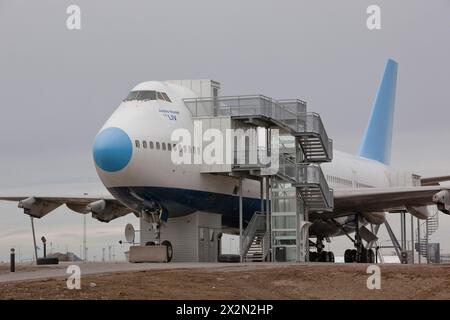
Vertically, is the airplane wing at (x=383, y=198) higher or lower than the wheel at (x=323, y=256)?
higher

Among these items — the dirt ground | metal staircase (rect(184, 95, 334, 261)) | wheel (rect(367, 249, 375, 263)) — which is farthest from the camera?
wheel (rect(367, 249, 375, 263))

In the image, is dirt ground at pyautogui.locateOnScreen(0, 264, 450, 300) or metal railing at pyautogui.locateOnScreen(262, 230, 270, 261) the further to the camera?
metal railing at pyautogui.locateOnScreen(262, 230, 270, 261)

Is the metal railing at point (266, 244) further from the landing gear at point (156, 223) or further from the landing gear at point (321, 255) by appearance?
the landing gear at point (321, 255)

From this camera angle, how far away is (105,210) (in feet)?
170

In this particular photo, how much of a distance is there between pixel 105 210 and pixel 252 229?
990cm

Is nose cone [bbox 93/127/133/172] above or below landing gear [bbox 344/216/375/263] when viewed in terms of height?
above

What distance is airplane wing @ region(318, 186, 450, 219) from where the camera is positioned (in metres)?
50.5

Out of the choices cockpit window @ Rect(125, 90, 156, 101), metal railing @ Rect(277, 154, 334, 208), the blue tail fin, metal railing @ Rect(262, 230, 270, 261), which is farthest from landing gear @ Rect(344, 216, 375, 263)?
cockpit window @ Rect(125, 90, 156, 101)

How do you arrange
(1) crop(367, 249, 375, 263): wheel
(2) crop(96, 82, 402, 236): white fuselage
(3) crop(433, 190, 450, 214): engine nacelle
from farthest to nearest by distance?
(1) crop(367, 249, 375, 263): wheel → (3) crop(433, 190, 450, 214): engine nacelle → (2) crop(96, 82, 402, 236): white fuselage

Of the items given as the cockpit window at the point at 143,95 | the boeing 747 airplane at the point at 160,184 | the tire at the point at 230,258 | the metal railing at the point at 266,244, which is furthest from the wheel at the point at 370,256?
the cockpit window at the point at 143,95

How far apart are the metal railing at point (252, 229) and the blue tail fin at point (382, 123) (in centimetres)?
3104

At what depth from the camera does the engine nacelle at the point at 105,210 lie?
51250 millimetres

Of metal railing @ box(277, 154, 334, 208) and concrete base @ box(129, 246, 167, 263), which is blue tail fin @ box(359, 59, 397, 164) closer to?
metal railing @ box(277, 154, 334, 208)

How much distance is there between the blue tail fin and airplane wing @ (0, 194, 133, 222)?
29.3 m
